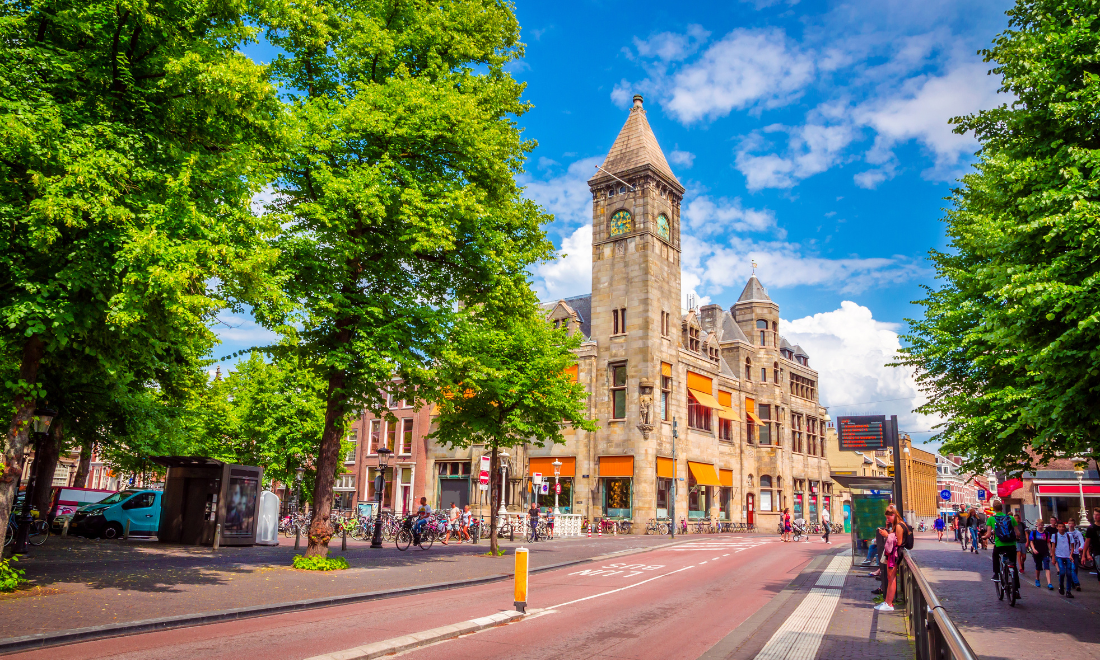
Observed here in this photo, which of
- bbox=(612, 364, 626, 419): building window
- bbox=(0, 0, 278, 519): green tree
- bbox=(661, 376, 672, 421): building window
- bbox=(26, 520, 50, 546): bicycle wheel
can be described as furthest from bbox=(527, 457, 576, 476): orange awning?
bbox=(0, 0, 278, 519): green tree

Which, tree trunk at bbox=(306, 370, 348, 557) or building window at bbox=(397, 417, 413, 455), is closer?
tree trunk at bbox=(306, 370, 348, 557)

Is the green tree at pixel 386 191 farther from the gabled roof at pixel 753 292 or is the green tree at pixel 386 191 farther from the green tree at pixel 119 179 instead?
the gabled roof at pixel 753 292

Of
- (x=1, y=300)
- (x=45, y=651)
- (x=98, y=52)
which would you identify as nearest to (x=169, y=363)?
(x=1, y=300)

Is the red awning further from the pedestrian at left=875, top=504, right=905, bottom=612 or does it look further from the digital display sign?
the pedestrian at left=875, top=504, right=905, bottom=612

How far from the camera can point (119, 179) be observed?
1047 centimetres

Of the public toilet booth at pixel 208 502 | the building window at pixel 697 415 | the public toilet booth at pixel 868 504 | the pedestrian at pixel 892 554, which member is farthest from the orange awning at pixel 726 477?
the pedestrian at pixel 892 554

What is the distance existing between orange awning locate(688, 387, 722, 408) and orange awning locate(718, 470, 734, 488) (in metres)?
4.90

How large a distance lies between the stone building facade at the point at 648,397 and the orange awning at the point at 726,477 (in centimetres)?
16

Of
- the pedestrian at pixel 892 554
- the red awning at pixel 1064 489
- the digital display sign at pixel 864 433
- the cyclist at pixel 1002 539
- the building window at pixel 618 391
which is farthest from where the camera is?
the building window at pixel 618 391

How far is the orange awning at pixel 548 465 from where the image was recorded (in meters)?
45.1

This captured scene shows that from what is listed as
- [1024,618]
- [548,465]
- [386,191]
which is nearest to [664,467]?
[548,465]

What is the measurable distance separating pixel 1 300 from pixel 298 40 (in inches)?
347

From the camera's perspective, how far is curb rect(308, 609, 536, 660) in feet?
25.2

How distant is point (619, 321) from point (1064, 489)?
25.2 meters
